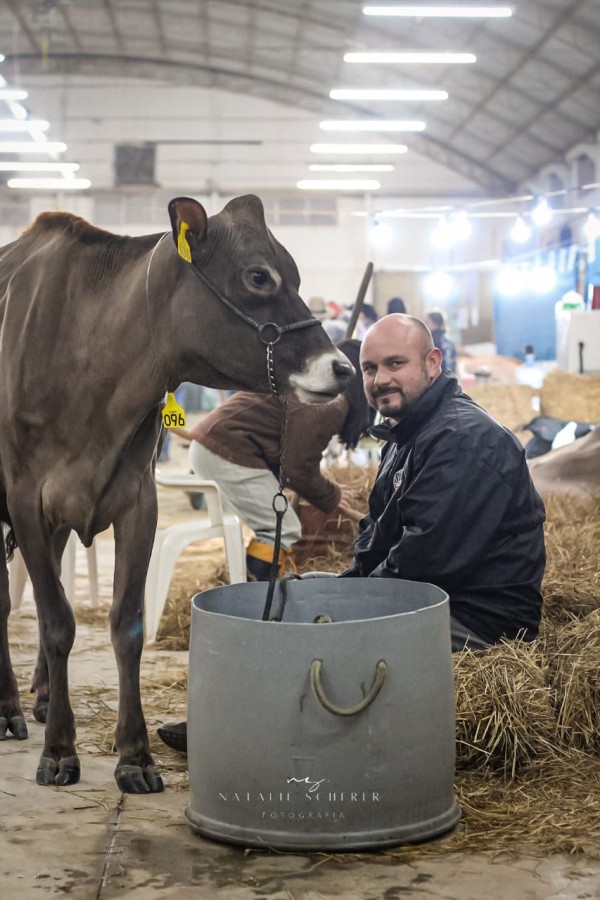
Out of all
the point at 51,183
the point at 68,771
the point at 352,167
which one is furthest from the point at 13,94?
the point at 68,771

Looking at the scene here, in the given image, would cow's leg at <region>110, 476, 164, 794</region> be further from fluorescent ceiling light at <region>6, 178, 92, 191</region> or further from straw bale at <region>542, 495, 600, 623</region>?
fluorescent ceiling light at <region>6, 178, 92, 191</region>

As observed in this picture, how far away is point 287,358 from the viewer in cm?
287

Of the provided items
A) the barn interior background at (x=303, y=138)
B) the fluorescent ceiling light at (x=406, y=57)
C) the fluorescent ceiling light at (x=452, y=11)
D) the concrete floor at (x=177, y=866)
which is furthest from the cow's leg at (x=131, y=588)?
the barn interior background at (x=303, y=138)

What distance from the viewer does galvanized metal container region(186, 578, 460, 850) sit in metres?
2.27

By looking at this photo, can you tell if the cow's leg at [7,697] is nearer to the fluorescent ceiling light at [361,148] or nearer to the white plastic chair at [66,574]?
the white plastic chair at [66,574]

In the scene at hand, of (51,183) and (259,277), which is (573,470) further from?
(51,183)

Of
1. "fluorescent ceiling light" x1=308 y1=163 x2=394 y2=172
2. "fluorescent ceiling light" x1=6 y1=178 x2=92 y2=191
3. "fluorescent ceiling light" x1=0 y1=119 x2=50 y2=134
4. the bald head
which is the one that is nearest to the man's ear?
the bald head

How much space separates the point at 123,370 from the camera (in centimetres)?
305

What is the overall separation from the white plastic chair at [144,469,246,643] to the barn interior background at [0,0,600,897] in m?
0.11

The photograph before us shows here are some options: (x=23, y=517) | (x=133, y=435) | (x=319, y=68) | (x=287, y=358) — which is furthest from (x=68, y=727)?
(x=319, y=68)

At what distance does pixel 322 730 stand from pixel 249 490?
2.56 meters

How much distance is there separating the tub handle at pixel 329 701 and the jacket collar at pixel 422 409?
1048 millimetres

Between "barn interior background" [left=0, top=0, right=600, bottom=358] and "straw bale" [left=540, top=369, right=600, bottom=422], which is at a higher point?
"barn interior background" [left=0, top=0, right=600, bottom=358]

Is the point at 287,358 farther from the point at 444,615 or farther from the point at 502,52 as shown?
the point at 502,52
